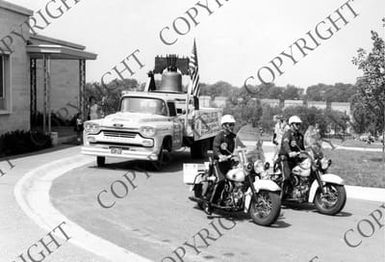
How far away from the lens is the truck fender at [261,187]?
8.31m

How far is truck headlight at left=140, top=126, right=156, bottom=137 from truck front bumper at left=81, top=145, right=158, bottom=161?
0.42 metres

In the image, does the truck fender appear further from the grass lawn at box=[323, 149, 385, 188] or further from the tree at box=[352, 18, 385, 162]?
the tree at box=[352, 18, 385, 162]

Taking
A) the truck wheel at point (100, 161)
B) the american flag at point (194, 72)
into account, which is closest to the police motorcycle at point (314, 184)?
the truck wheel at point (100, 161)

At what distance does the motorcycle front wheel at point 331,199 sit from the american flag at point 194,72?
8381mm

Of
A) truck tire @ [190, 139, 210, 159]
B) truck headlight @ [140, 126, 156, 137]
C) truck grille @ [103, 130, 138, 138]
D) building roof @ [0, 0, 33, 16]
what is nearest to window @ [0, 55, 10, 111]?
building roof @ [0, 0, 33, 16]

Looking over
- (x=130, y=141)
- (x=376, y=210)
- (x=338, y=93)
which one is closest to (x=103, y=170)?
(x=130, y=141)

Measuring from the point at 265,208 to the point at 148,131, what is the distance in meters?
5.73

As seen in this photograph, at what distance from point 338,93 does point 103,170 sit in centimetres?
4628

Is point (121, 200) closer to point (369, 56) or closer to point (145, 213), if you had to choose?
point (145, 213)

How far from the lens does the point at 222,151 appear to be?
8.96 m

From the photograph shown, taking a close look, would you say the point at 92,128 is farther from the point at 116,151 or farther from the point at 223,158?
Answer: the point at 223,158

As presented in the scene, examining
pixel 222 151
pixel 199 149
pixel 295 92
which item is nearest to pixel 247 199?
pixel 222 151

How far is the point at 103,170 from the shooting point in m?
14.0

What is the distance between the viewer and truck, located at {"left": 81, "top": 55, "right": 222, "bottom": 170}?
13734mm
